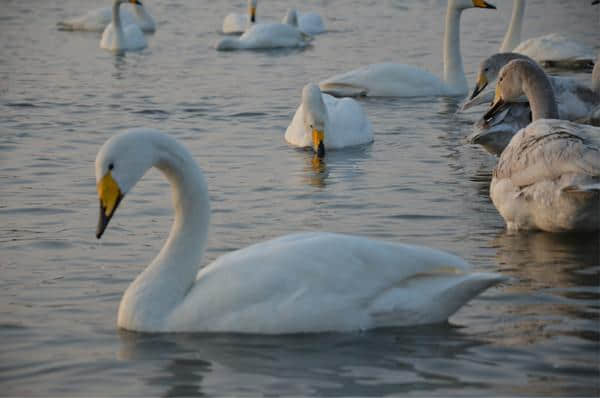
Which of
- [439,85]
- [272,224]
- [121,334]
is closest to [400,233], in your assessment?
[272,224]

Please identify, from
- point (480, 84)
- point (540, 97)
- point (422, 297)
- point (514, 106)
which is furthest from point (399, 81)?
point (422, 297)

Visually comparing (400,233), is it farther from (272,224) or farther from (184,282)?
(184,282)

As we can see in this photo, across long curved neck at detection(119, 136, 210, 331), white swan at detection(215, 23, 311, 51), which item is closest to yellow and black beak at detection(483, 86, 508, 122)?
long curved neck at detection(119, 136, 210, 331)

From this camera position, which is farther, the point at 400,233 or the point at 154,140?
the point at 400,233

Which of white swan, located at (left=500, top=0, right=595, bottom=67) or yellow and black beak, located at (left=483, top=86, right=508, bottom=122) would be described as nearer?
yellow and black beak, located at (left=483, top=86, right=508, bottom=122)

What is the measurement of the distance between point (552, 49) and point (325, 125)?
21.6 ft

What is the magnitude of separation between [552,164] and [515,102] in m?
2.51

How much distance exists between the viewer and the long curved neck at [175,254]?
5.93 metres

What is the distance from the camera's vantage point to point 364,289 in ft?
19.1

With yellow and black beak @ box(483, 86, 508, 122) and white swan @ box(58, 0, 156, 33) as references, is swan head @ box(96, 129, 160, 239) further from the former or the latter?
white swan @ box(58, 0, 156, 33)

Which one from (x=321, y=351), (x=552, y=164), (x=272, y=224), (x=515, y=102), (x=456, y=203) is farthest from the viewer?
(x=515, y=102)

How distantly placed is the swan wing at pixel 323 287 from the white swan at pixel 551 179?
5.48 ft

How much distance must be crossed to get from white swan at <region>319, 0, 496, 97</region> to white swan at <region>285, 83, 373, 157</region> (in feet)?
8.00

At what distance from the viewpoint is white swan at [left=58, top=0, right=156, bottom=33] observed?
2361cm
